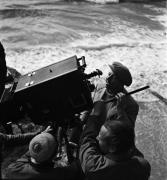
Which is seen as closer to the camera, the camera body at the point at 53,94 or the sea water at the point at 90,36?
the camera body at the point at 53,94

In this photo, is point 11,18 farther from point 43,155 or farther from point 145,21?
point 43,155

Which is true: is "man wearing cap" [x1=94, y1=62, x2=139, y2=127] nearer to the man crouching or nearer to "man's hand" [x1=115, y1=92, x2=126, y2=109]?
Result: "man's hand" [x1=115, y1=92, x2=126, y2=109]

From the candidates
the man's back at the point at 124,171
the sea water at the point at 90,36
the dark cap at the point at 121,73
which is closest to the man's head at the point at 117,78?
the dark cap at the point at 121,73

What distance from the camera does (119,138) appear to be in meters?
2.67

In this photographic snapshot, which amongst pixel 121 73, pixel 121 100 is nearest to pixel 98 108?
pixel 121 100

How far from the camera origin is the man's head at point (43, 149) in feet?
8.41

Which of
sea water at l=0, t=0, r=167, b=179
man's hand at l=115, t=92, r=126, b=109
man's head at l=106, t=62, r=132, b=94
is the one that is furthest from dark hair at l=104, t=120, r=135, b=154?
sea water at l=0, t=0, r=167, b=179

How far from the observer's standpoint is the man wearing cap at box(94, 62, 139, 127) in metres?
3.51

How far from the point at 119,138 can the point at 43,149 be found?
0.65 meters

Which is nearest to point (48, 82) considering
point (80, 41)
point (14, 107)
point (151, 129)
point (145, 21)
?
point (14, 107)

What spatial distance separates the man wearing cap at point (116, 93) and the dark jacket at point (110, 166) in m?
0.69

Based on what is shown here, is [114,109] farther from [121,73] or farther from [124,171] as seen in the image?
[124,171]

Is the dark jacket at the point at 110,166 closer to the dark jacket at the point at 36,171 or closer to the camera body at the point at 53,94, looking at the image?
the dark jacket at the point at 36,171

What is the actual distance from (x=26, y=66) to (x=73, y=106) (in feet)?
15.5
